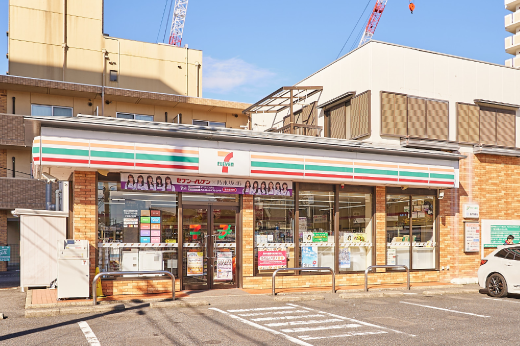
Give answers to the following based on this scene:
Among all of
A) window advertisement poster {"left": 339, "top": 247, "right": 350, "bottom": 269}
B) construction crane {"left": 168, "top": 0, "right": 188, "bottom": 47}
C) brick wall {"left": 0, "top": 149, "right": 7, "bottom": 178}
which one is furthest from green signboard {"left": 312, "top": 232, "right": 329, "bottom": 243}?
construction crane {"left": 168, "top": 0, "right": 188, "bottom": 47}

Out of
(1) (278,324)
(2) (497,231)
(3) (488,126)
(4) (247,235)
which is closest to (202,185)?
(4) (247,235)

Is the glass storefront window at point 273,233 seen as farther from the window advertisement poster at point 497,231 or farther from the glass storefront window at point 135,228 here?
the window advertisement poster at point 497,231

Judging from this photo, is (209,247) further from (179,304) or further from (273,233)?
(179,304)

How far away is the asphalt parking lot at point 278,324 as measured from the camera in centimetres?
823

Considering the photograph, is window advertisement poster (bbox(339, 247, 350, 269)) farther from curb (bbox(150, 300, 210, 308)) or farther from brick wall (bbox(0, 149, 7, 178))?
brick wall (bbox(0, 149, 7, 178))

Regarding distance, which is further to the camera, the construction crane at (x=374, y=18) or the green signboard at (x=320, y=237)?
the construction crane at (x=374, y=18)

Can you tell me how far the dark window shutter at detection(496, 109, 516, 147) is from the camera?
19.0 m

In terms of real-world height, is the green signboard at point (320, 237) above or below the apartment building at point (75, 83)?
below

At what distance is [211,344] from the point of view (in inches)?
310

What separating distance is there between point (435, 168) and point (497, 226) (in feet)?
12.3

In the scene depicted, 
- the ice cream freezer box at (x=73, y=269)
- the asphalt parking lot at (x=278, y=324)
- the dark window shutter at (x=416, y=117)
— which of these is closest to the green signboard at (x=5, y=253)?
the asphalt parking lot at (x=278, y=324)

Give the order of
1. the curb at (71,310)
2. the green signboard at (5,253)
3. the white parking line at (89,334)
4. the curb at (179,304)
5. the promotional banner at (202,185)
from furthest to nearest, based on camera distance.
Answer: the green signboard at (5,253), the promotional banner at (202,185), the curb at (179,304), the curb at (71,310), the white parking line at (89,334)

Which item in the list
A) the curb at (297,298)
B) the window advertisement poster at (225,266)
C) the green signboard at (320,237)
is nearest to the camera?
the curb at (297,298)

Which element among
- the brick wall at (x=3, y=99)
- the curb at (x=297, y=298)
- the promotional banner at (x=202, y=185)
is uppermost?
the brick wall at (x=3, y=99)
